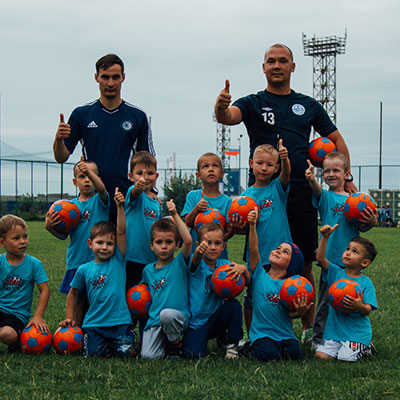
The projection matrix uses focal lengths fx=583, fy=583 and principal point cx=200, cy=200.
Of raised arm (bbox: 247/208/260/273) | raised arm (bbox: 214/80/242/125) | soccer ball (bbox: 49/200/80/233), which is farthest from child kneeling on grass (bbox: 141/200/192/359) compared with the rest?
raised arm (bbox: 214/80/242/125)

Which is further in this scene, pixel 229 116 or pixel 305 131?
pixel 305 131

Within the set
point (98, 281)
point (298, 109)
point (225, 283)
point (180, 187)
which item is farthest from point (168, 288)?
point (180, 187)

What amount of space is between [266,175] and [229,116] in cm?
64

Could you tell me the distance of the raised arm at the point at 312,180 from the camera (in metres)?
5.22

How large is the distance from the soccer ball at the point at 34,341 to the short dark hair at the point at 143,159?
67.2 inches

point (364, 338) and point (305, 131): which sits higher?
point (305, 131)

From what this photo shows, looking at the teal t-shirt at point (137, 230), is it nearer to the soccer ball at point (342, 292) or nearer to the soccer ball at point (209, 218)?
the soccer ball at point (209, 218)

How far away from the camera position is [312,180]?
524cm

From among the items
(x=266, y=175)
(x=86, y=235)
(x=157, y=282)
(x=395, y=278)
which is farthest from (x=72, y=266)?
(x=395, y=278)

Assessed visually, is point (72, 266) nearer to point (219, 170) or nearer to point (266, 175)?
point (219, 170)

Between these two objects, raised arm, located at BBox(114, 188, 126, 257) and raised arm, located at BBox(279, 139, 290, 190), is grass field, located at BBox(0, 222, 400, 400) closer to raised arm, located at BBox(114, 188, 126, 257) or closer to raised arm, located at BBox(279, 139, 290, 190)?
raised arm, located at BBox(114, 188, 126, 257)

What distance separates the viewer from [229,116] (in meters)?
5.36

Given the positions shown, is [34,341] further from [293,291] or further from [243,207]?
[293,291]

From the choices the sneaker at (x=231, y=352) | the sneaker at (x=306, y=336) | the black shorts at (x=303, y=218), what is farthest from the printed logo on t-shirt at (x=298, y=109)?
the sneaker at (x=231, y=352)
